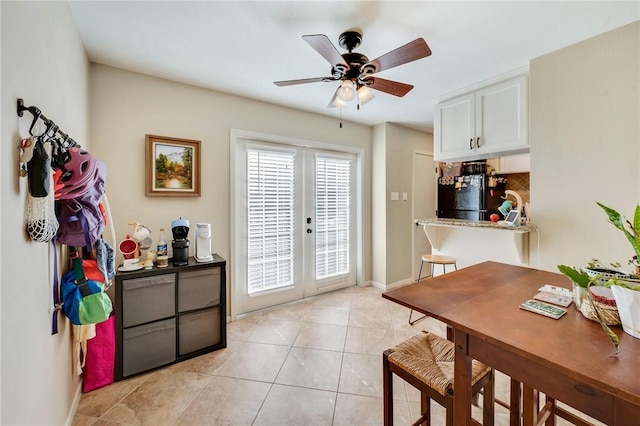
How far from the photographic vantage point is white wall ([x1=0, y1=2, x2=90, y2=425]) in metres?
0.88

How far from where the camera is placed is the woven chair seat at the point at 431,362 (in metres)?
1.12

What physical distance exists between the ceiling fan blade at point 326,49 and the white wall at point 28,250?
114cm

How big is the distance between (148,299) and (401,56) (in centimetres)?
243

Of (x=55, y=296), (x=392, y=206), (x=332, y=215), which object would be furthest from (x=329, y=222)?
(x=55, y=296)

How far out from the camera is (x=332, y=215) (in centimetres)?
362

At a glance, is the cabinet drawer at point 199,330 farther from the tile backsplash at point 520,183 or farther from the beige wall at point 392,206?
the tile backsplash at point 520,183

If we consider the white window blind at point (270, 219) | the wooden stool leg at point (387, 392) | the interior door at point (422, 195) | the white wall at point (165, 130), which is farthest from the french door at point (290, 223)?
the wooden stool leg at point (387, 392)

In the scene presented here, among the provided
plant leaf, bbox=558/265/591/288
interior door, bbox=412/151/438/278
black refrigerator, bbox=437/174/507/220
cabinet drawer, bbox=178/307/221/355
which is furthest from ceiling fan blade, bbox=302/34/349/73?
black refrigerator, bbox=437/174/507/220

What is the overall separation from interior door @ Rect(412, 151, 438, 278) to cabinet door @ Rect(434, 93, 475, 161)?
1260mm

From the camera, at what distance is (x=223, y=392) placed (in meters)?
1.81

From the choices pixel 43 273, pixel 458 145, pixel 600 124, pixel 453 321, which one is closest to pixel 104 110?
pixel 43 273

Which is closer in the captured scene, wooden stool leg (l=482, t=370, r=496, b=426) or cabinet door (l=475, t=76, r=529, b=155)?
wooden stool leg (l=482, t=370, r=496, b=426)

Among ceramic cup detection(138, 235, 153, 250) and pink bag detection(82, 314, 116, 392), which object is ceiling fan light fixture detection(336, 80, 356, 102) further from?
pink bag detection(82, 314, 116, 392)

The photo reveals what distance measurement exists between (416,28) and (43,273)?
2.50 m
